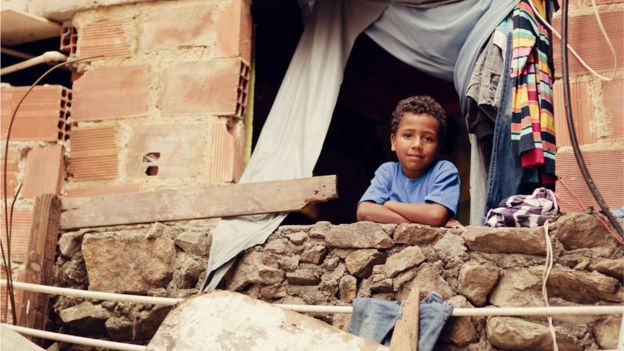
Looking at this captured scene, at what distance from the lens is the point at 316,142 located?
17.0 feet

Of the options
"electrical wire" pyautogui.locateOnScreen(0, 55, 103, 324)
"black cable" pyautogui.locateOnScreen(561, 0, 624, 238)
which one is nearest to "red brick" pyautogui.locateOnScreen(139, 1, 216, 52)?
"electrical wire" pyautogui.locateOnScreen(0, 55, 103, 324)

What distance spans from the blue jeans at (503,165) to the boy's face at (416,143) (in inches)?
14.8

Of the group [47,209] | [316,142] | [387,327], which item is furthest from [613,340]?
[47,209]

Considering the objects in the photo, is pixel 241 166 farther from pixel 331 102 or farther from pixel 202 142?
pixel 331 102

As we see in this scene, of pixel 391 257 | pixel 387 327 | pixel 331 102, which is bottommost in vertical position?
pixel 387 327

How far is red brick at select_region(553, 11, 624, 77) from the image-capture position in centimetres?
432

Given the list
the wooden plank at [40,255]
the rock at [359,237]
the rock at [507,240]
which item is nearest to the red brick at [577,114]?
the rock at [507,240]

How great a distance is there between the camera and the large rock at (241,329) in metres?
3.88

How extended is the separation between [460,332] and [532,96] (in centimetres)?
118

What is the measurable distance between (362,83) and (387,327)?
2.93m

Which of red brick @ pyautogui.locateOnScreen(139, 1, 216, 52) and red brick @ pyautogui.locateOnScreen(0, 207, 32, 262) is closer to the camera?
red brick @ pyautogui.locateOnScreen(0, 207, 32, 262)

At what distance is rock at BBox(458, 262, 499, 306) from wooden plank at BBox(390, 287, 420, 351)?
23cm

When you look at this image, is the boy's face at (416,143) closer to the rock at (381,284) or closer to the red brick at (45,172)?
the rock at (381,284)

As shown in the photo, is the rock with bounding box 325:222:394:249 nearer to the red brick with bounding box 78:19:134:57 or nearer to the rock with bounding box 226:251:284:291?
the rock with bounding box 226:251:284:291
